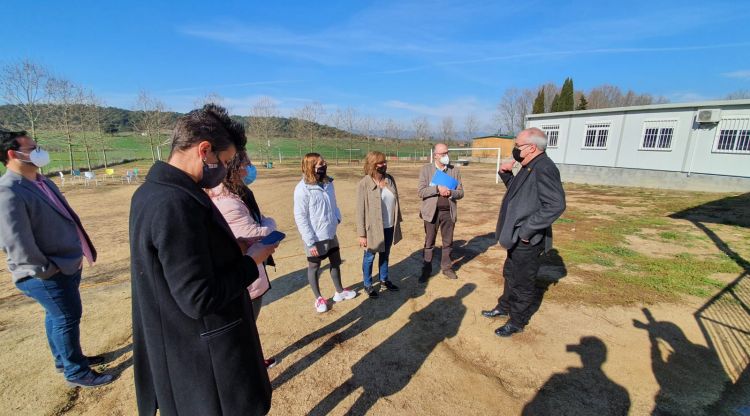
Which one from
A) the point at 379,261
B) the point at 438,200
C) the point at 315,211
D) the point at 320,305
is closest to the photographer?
Answer: the point at 315,211

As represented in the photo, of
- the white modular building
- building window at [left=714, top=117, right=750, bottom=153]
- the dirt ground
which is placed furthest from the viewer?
the white modular building

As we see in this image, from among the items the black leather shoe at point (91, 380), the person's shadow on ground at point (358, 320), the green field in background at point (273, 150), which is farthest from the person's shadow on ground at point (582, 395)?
the green field in background at point (273, 150)

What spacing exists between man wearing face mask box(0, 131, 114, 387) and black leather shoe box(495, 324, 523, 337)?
3811 mm

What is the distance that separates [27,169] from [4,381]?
196 cm

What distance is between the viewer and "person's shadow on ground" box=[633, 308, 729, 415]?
8.38 feet

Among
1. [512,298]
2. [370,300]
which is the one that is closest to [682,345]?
[512,298]

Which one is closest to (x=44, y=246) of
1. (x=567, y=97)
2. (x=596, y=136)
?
(x=596, y=136)

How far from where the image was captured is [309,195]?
363 cm

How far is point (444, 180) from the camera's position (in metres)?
4.63

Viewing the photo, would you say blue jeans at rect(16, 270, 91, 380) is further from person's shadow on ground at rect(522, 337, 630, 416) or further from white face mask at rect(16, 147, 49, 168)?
person's shadow on ground at rect(522, 337, 630, 416)

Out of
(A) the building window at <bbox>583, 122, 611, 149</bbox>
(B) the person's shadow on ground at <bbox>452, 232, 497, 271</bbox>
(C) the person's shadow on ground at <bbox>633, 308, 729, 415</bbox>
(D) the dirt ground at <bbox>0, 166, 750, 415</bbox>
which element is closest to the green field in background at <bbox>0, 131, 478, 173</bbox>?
(A) the building window at <bbox>583, 122, 611, 149</bbox>

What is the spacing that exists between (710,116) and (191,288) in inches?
794

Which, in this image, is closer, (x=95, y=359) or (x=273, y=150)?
(x=95, y=359)

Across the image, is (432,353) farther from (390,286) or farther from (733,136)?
(733,136)
